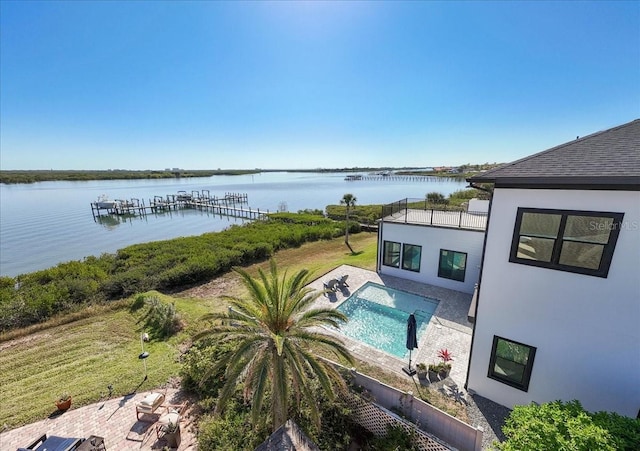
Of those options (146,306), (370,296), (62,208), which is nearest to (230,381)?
(370,296)

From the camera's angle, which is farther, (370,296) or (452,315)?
(370,296)

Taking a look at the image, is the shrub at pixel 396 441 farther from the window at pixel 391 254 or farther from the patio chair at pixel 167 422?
the window at pixel 391 254

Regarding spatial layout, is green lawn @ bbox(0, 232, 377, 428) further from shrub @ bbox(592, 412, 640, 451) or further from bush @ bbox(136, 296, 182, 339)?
shrub @ bbox(592, 412, 640, 451)

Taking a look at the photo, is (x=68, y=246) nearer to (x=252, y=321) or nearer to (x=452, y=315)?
(x=252, y=321)

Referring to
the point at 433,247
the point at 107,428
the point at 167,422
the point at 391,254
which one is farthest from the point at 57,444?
the point at 433,247

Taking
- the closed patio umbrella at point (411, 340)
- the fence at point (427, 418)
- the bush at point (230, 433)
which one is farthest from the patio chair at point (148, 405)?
the closed patio umbrella at point (411, 340)

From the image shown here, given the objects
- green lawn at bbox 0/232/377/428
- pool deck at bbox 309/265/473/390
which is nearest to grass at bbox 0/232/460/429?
green lawn at bbox 0/232/377/428
